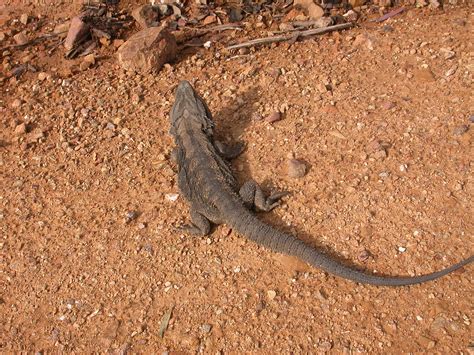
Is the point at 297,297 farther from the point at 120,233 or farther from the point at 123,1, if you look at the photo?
the point at 123,1

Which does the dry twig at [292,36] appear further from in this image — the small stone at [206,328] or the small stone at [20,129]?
the small stone at [206,328]

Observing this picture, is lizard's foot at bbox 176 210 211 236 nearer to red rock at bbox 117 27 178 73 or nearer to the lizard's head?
the lizard's head

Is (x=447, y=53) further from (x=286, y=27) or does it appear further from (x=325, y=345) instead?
(x=325, y=345)

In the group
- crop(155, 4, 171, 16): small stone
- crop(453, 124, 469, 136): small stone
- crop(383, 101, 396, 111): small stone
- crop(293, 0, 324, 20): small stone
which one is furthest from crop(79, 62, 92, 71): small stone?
crop(453, 124, 469, 136): small stone

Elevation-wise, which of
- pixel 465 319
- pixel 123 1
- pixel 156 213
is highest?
pixel 123 1

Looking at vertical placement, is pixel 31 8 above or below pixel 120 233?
above

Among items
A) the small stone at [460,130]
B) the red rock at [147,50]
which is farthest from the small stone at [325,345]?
the red rock at [147,50]

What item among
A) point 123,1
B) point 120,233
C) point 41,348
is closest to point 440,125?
point 120,233
